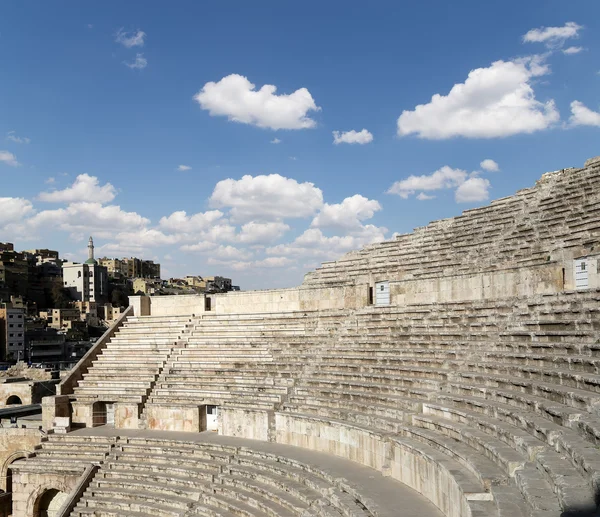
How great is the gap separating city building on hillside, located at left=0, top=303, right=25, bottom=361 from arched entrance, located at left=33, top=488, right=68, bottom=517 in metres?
51.8

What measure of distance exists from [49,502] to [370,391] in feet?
33.2

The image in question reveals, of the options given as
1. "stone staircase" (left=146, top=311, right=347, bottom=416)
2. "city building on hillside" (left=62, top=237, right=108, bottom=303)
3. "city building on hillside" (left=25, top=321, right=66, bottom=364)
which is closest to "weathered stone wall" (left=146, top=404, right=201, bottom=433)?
"stone staircase" (left=146, top=311, right=347, bottom=416)

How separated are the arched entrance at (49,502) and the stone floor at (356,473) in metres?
1.69

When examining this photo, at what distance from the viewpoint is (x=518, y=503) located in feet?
19.5

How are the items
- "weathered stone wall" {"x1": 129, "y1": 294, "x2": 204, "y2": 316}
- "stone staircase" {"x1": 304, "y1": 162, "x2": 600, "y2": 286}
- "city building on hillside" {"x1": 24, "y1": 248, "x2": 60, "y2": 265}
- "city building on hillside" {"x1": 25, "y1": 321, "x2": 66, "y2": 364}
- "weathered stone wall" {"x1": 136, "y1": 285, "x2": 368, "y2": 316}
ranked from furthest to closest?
"city building on hillside" {"x1": 24, "y1": 248, "x2": 60, "y2": 265} < "city building on hillside" {"x1": 25, "y1": 321, "x2": 66, "y2": 364} < "weathered stone wall" {"x1": 129, "y1": 294, "x2": 204, "y2": 316} < "weathered stone wall" {"x1": 136, "y1": 285, "x2": 368, "y2": 316} < "stone staircase" {"x1": 304, "y1": 162, "x2": 600, "y2": 286}

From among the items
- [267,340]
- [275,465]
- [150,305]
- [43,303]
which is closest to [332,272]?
[267,340]

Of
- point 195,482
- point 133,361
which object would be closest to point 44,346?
point 133,361

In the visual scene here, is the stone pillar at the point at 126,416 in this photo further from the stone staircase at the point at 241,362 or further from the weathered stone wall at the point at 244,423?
the weathered stone wall at the point at 244,423

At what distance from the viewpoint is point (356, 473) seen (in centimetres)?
1081

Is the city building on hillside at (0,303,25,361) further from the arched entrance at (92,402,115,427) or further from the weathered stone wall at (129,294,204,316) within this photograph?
the arched entrance at (92,402,115,427)

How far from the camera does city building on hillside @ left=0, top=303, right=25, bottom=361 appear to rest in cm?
6338

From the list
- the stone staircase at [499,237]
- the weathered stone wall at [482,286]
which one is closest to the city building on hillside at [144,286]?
the stone staircase at [499,237]

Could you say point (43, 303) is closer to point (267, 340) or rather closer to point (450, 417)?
point (267, 340)

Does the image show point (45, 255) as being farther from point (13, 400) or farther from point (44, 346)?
point (13, 400)
